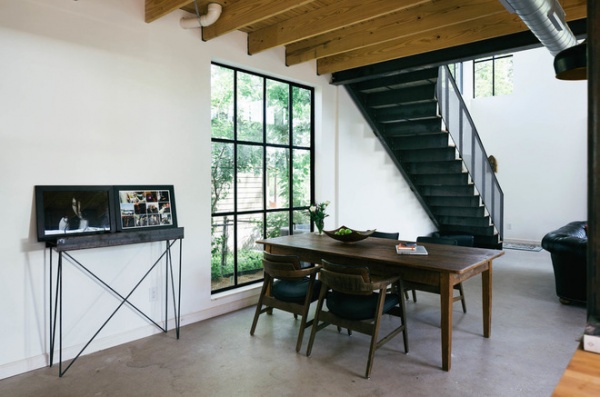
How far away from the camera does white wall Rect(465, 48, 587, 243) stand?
7.97 metres

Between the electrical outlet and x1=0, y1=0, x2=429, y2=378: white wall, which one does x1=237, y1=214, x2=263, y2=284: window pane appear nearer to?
x1=0, y1=0, x2=429, y2=378: white wall

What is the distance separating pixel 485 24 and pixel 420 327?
294 centimetres

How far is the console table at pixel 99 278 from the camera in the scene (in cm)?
277

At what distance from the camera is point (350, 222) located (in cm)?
572

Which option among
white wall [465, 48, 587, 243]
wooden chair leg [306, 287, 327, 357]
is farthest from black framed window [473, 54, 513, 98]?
wooden chair leg [306, 287, 327, 357]

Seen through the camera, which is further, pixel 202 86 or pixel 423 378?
pixel 202 86

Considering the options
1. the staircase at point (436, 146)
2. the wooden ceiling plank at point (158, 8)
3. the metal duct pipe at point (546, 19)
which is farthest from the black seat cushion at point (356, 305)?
the staircase at point (436, 146)

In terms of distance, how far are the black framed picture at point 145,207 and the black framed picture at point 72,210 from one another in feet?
0.27

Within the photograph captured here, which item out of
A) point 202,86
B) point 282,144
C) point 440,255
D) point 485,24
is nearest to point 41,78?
point 202,86

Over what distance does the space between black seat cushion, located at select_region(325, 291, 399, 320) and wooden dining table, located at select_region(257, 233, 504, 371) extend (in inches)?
9.9

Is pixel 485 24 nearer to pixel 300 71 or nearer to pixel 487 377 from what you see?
pixel 300 71

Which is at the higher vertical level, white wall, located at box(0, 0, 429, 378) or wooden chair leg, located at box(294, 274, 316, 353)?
white wall, located at box(0, 0, 429, 378)

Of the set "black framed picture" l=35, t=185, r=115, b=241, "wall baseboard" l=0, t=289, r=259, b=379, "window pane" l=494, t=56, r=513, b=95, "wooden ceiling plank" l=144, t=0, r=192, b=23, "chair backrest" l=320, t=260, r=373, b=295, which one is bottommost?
"wall baseboard" l=0, t=289, r=259, b=379

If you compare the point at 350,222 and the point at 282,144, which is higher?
the point at 282,144
